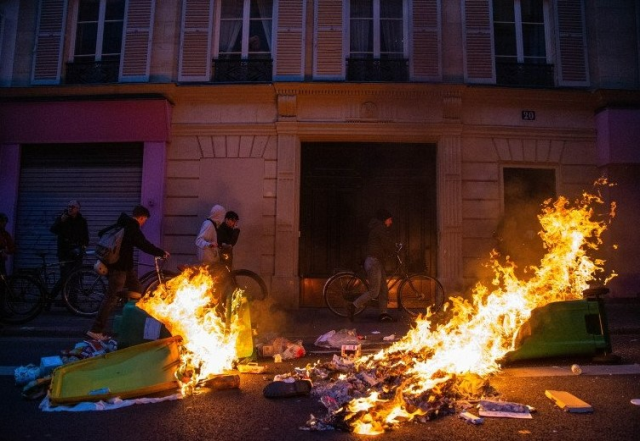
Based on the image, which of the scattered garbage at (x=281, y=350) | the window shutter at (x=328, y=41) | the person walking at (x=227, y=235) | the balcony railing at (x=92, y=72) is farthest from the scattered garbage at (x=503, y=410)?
the balcony railing at (x=92, y=72)

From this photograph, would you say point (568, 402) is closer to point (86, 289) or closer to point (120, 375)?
point (120, 375)

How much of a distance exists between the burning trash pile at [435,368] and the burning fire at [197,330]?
0.94 m

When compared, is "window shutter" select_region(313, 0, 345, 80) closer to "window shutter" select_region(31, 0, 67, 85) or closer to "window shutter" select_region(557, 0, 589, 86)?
"window shutter" select_region(557, 0, 589, 86)

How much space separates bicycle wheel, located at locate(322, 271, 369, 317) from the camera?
8.11 metres

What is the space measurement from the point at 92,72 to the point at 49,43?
128 cm

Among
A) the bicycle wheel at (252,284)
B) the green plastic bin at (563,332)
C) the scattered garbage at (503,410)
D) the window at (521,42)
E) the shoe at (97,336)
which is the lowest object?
the scattered garbage at (503,410)

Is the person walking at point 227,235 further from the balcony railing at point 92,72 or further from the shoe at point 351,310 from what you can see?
the balcony railing at point 92,72

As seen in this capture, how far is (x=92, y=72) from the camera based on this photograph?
34.5 feet

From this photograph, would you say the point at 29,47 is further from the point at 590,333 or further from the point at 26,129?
the point at 590,333

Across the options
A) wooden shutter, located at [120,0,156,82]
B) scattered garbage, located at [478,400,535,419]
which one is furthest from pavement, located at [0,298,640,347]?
wooden shutter, located at [120,0,156,82]

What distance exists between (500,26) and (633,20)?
9.83 ft

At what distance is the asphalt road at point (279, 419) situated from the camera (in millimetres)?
2990

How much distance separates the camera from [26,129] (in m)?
10.1

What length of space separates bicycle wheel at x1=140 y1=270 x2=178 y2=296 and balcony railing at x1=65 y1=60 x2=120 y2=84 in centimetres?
521
